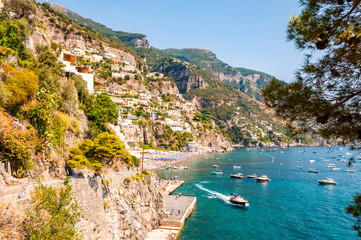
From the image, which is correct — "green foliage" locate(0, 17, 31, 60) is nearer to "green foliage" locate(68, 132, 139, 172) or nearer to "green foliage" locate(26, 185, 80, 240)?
"green foliage" locate(68, 132, 139, 172)

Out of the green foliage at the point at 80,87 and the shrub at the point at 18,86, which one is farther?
the green foliage at the point at 80,87

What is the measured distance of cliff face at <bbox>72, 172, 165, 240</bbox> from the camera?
1227 centimetres

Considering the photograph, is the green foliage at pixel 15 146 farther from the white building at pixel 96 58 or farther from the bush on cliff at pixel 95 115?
the white building at pixel 96 58

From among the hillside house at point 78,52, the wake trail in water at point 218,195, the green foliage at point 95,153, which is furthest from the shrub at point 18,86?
the hillside house at point 78,52

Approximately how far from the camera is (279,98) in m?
6.34

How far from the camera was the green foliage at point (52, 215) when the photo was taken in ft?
27.8

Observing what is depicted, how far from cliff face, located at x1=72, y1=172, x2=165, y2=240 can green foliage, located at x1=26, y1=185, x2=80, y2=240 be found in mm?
747

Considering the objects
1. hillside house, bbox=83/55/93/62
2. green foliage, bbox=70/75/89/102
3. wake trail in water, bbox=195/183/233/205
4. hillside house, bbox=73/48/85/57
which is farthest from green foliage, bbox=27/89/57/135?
hillside house, bbox=73/48/85/57

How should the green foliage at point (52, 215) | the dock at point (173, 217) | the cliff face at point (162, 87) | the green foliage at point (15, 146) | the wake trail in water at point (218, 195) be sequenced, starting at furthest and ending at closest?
the cliff face at point (162, 87), the wake trail in water at point (218, 195), the dock at point (173, 217), the green foliage at point (15, 146), the green foliage at point (52, 215)

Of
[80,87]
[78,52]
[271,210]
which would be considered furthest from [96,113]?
[78,52]

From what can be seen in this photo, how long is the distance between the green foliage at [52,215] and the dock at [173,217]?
991 cm

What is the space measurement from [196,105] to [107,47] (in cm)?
9694

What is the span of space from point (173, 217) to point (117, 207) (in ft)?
32.5

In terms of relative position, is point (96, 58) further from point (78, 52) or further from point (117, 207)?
point (117, 207)
